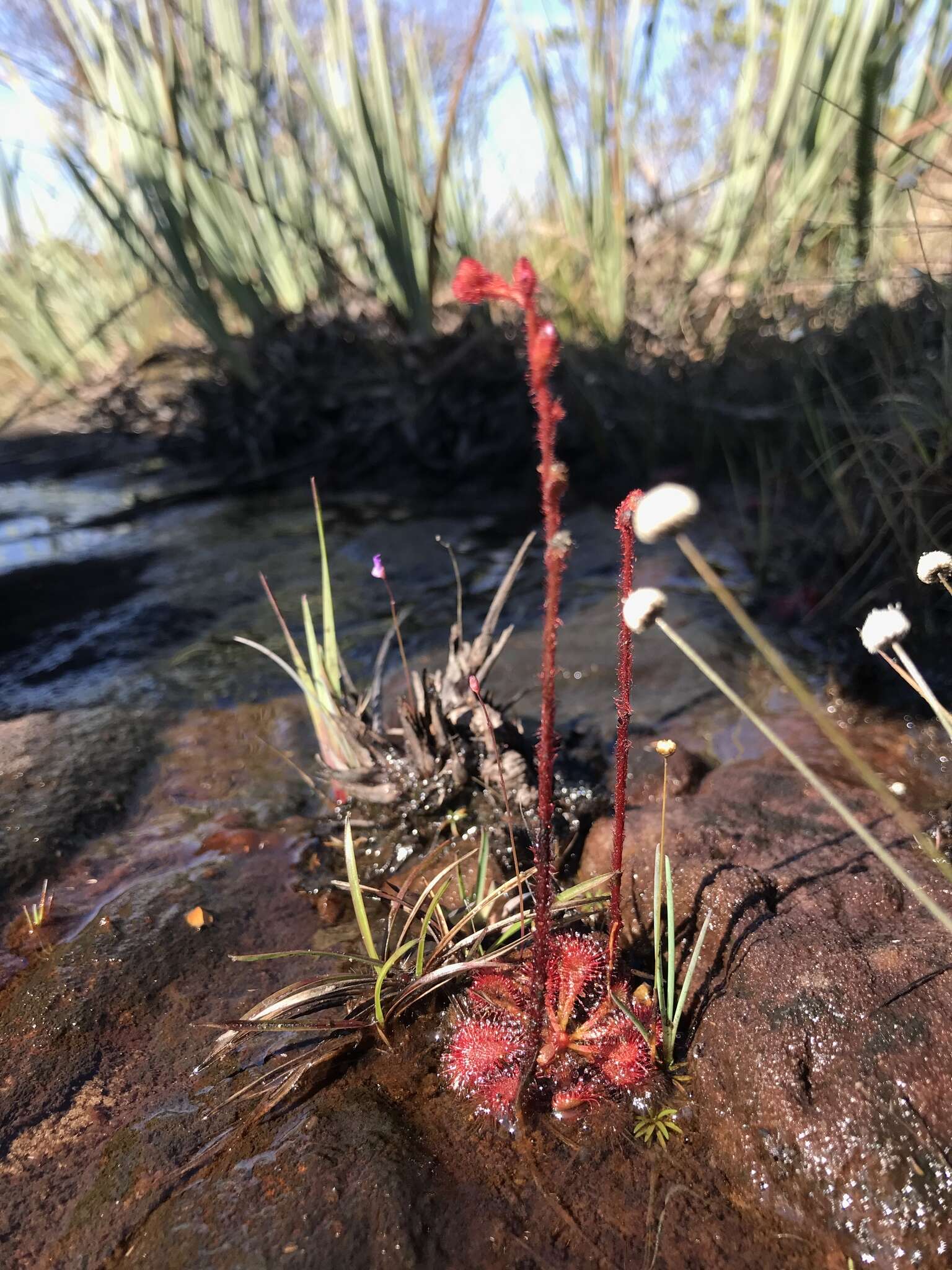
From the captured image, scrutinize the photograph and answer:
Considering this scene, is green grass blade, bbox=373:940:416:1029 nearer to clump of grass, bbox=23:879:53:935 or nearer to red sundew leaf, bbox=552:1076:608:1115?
red sundew leaf, bbox=552:1076:608:1115

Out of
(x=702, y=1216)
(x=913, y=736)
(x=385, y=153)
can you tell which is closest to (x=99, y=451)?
(x=385, y=153)

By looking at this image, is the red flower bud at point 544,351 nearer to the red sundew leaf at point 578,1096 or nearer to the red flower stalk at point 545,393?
the red flower stalk at point 545,393

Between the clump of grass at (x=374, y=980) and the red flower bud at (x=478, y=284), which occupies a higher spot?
the red flower bud at (x=478, y=284)

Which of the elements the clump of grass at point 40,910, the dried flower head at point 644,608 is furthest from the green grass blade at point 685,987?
the clump of grass at point 40,910

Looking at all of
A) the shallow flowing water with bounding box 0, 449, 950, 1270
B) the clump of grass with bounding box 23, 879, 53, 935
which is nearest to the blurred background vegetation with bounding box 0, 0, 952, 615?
the shallow flowing water with bounding box 0, 449, 950, 1270

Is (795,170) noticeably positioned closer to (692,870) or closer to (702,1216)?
(692,870)

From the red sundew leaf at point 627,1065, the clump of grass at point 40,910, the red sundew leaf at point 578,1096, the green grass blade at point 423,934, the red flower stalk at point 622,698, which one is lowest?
the red sundew leaf at point 578,1096

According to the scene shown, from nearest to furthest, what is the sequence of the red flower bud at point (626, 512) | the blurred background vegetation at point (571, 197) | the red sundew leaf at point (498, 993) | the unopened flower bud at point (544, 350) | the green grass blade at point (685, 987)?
the unopened flower bud at point (544, 350), the red flower bud at point (626, 512), the green grass blade at point (685, 987), the red sundew leaf at point (498, 993), the blurred background vegetation at point (571, 197)
